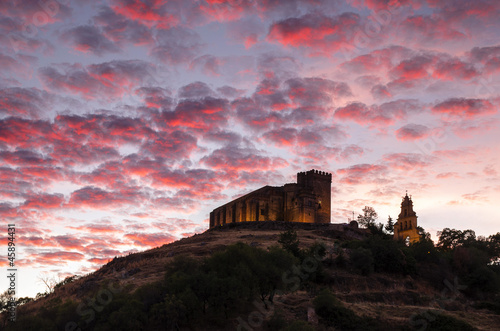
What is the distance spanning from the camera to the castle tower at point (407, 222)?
91.3 m

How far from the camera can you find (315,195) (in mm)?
78375

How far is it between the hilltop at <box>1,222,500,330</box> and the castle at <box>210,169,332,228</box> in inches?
615

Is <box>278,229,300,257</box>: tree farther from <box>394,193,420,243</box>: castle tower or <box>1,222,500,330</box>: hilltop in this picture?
<box>394,193,420,243</box>: castle tower

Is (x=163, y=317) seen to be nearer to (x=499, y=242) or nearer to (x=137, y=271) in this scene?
(x=137, y=271)

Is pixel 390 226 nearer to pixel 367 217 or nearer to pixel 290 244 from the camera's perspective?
pixel 367 217

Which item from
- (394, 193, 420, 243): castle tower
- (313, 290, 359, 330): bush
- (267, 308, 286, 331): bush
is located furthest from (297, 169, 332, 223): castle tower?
(267, 308, 286, 331): bush

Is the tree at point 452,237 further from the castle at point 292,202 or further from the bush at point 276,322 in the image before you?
the bush at point 276,322

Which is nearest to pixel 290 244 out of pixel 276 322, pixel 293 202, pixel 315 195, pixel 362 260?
pixel 362 260

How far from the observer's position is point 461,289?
45875mm

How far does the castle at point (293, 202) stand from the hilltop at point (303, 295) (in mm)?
15619

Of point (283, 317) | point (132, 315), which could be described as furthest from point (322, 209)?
point (132, 315)

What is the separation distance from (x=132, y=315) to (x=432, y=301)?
25.2 meters

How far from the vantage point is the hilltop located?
2950cm

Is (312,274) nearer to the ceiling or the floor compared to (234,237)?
nearer to the floor
